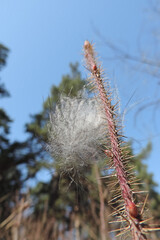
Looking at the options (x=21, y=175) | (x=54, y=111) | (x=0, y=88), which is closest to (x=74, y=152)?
(x=54, y=111)

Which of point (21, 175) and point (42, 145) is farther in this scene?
point (21, 175)

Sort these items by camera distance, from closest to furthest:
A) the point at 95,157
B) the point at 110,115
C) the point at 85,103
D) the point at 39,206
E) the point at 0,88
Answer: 1. the point at 110,115
2. the point at 95,157
3. the point at 85,103
4. the point at 39,206
5. the point at 0,88

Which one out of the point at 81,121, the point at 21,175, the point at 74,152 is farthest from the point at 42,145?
the point at 21,175

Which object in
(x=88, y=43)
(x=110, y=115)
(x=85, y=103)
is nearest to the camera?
(x=110, y=115)

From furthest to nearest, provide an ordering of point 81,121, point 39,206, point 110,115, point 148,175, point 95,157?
point 148,175 → point 39,206 → point 81,121 → point 95,157 → point 110,115

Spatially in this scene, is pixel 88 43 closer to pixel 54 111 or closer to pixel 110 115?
pixel 110 115

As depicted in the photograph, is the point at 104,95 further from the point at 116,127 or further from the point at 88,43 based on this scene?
the point at 88,43

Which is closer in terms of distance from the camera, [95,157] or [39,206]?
[95,157]

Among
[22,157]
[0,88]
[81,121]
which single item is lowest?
[81,121]

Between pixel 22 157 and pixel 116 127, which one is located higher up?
pixel 22 157
